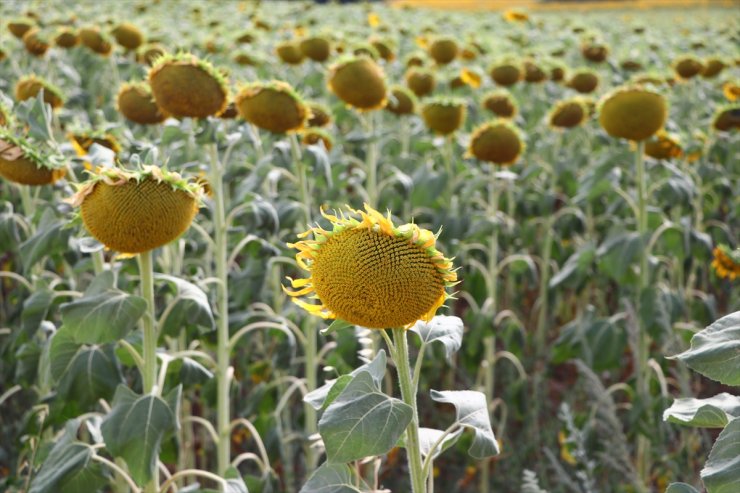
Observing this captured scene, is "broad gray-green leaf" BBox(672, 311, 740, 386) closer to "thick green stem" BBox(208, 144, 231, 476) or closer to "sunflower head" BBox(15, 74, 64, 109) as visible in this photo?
"thick green stem" BBox(208, 144, 231, 476)

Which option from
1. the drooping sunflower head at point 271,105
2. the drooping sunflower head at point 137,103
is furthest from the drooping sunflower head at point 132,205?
the drooping sunflower head at point 137,103

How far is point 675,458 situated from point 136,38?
11.1ft

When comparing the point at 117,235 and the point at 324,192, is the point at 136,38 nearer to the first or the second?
the point at 324,192

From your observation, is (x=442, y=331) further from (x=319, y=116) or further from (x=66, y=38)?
(x=66, y=38)

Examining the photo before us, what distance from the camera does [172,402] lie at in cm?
209

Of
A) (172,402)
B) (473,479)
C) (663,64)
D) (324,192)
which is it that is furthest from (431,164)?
(663,64)

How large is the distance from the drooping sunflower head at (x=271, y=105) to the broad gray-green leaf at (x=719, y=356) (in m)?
1.74

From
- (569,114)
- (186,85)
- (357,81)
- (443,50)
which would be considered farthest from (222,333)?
(443,50)

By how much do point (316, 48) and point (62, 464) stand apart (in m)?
3.16

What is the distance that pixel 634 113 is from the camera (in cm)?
314

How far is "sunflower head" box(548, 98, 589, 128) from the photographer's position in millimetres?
4293

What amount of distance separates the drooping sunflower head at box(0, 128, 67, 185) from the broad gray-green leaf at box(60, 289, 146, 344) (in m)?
0.45

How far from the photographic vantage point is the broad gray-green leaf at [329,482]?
1.52m

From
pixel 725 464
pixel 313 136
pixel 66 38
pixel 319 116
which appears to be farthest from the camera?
pixel 66 38
